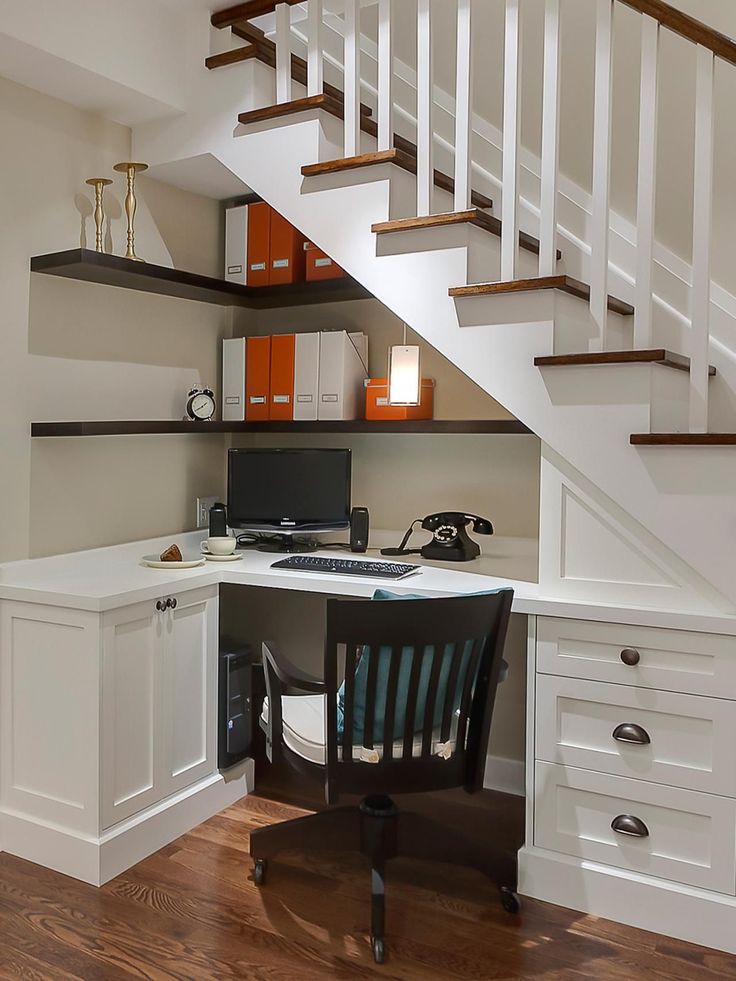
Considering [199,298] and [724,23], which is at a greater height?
[724,23]

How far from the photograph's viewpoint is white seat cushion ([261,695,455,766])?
223 cm

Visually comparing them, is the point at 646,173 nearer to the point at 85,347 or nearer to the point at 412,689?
the point at 412,689

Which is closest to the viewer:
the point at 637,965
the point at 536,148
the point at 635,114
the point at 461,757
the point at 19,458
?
the point at 637,965

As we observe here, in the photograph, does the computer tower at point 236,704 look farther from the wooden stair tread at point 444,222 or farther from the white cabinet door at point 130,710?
the wooden stair tread at point 444,222

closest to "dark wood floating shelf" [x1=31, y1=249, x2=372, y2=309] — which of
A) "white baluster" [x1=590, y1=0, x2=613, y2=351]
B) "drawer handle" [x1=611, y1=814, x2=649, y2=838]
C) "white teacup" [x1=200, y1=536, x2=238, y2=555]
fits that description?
"white teacup" [x1=200, y1=536, x2=238, y2=555]

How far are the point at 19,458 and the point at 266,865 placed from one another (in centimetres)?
148

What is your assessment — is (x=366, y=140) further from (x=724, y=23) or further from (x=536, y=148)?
(x=724, y=23)

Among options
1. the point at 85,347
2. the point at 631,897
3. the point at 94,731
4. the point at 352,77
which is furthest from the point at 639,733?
the point at 85,347

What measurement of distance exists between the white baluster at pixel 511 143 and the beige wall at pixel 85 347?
1.46 m

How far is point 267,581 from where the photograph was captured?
2.82 m

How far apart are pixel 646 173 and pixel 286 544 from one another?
184 cm

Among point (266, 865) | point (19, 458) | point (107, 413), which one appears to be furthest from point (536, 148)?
point (266, 865)

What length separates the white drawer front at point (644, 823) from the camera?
7.26 ft

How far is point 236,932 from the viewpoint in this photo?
2264 millimetres
